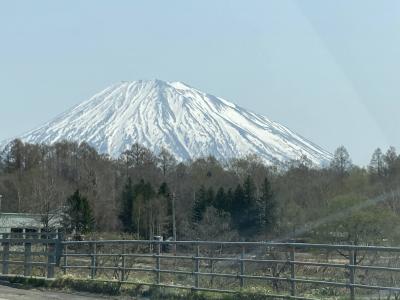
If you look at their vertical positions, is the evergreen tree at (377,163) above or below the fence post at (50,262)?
above

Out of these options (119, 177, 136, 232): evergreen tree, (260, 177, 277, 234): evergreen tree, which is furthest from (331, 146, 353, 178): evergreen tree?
(119, 177, 136, 232): evergreen tree

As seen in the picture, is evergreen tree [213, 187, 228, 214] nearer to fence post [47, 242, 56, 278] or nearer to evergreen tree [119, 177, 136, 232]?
evergreen tree [119, 177, 136, 232]

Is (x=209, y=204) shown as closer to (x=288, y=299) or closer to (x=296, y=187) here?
(x=296, y=187)

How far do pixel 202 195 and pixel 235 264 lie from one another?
68771 mm

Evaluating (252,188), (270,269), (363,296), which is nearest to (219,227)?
(252,188)

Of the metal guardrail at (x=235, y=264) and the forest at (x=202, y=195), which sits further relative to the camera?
the forest at (x=202, y=195)

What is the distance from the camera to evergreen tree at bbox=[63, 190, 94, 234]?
70.3 metres

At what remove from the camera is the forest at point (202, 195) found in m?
55.5

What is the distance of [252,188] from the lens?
87.2m

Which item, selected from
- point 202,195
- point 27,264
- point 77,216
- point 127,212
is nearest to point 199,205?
point 202,195

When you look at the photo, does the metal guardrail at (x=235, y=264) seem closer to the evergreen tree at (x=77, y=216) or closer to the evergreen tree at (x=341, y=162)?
the evergreen tree at (x=77, y=216)

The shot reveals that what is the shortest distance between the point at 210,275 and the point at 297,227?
1822 inches

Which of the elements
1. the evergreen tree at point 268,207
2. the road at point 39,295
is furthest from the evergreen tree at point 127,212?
the road at point 39,295

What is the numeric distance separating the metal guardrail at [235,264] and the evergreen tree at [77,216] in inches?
1876
